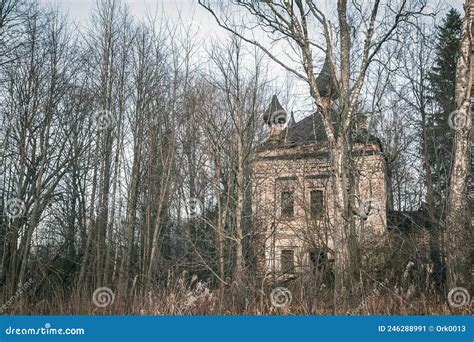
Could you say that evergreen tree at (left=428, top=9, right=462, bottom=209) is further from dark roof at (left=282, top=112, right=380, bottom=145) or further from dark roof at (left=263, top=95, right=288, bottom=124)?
dark roof at (left=263, top=95, right=288, bottom=124)

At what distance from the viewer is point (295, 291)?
780 cm

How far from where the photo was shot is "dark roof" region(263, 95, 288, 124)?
57.0 ft

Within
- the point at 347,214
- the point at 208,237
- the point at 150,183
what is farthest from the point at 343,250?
the point at 150,183

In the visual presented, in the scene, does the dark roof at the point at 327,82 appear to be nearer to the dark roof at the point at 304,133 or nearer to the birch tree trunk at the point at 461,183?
the birch tree trunk at the point at 461,183

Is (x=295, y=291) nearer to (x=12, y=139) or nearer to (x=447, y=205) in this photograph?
(x=447, y=205)

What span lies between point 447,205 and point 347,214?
2.33 m

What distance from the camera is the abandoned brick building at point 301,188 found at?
15.3 m

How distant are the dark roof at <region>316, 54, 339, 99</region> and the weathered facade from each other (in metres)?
1.79

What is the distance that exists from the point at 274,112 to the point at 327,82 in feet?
8.19

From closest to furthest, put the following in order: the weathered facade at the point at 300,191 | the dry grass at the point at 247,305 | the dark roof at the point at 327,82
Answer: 1. the dry grass at the point at 247,305
2. the dark roof at the point at 327,82
3. the weathered facade at the point at 300,191

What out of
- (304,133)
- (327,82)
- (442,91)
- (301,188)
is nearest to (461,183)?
(327,82)

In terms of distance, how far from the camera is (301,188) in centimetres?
1772

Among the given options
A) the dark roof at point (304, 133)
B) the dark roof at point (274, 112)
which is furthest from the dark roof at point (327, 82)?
the dark roof at point (304, 133)

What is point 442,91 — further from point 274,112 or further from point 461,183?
point 461,183
